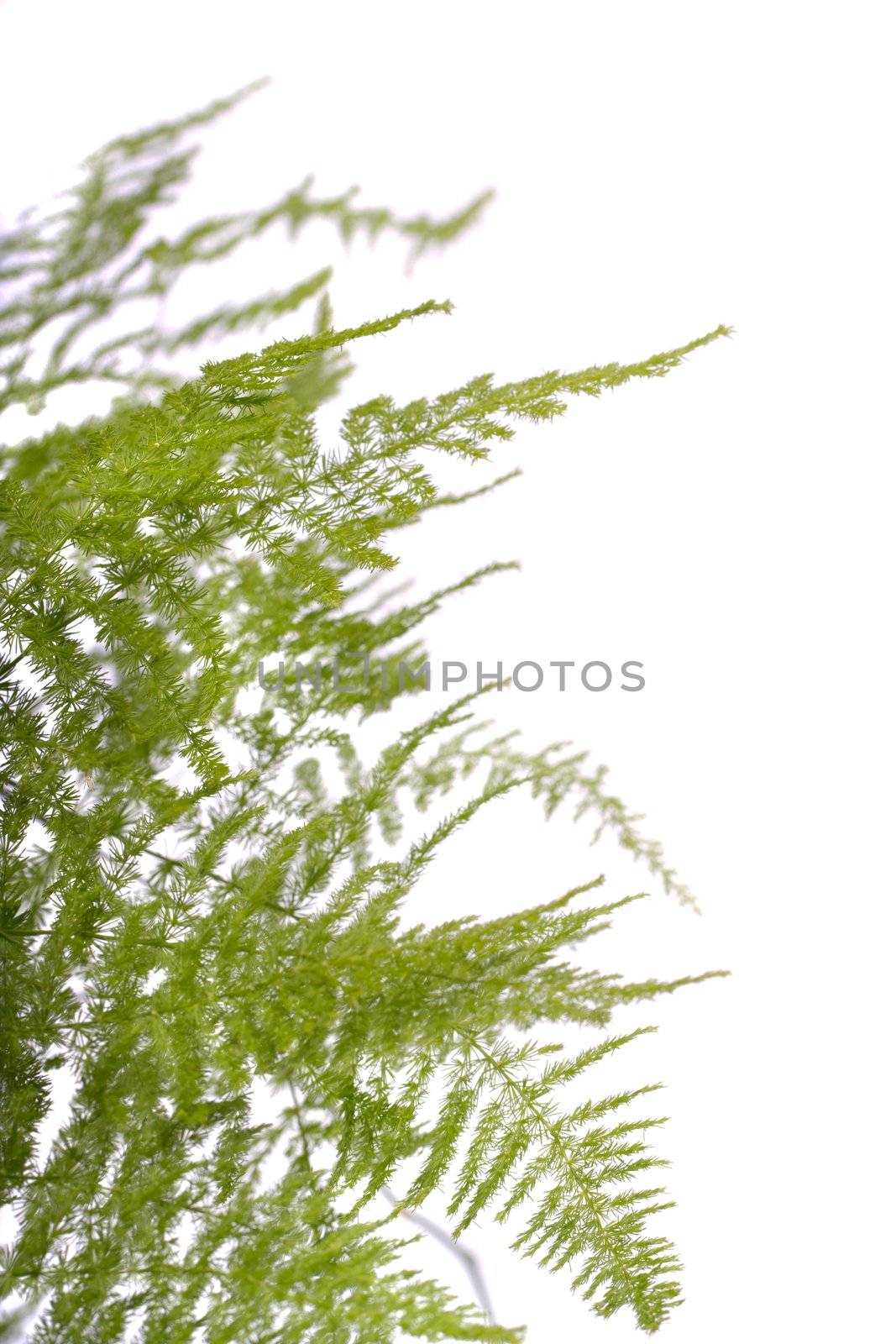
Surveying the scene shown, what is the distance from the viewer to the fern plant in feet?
1.07

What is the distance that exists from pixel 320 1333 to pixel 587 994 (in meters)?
0.13

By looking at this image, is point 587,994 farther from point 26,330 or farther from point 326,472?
point 26,330

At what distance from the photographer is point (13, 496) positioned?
0.33m

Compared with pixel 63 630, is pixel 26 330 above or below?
above

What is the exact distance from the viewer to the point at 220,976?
35 centimetres

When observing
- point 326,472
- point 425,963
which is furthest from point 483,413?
point 425,963

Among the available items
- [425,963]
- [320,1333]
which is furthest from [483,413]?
[320,1333]

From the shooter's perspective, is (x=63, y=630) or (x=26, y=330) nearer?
(x=63, y=630)

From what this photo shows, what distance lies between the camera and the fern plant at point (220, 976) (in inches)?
12.9

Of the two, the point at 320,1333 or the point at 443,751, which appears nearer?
the point at 320,1333

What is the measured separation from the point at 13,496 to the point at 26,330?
16cm

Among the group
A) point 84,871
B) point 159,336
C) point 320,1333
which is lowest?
point 320,1333

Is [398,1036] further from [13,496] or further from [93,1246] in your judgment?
[13,496]

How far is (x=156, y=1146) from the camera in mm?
349
